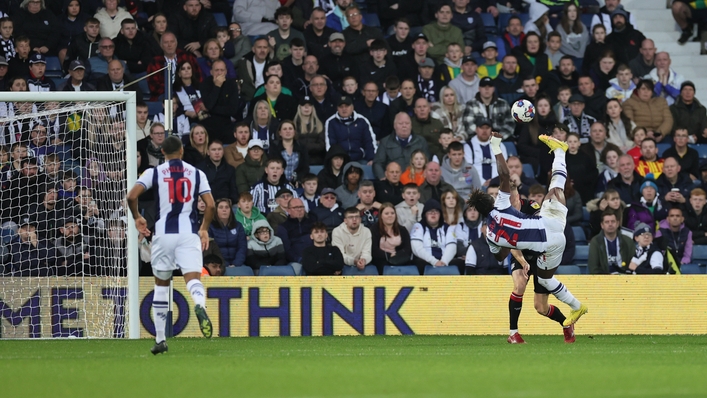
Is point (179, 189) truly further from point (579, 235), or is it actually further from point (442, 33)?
point (442, 33)

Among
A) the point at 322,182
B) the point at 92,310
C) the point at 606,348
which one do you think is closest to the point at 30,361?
the point at 92,310

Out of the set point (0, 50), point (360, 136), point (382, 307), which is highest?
point (0, 50)

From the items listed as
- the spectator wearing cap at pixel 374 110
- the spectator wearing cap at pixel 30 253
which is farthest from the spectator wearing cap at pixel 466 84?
the spectator wearing cap at pixel 30 253

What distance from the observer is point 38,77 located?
18.1 m

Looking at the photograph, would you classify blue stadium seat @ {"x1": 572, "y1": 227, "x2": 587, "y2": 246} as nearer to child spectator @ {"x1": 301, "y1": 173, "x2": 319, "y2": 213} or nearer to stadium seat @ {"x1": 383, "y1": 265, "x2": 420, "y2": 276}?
stadium seat @ {"x1": 383, "y1": 265, "x2": 420, "y2": 276}

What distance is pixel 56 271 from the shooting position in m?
15.5

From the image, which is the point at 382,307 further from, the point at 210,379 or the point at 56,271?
the point at 210,379

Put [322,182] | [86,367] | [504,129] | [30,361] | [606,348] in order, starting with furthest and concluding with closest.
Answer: [504,129] < [322,182] < [606,348] < [30,361] < [86,367]

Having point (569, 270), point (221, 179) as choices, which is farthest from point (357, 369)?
point (221, 179)

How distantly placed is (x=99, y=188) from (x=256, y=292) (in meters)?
2.57

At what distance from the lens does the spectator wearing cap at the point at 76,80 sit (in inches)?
708

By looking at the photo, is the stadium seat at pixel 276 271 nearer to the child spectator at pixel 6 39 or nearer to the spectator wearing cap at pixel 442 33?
the child spectator at pixel 6 39

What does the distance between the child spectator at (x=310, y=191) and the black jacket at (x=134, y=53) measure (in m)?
3.47

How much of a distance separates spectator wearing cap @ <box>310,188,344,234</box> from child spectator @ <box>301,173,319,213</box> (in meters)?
0.17
